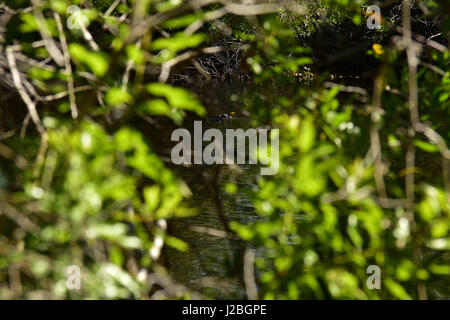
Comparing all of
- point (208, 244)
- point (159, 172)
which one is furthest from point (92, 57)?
point (208, 244)

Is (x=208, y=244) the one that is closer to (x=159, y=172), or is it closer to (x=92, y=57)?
(x=159, y=172)

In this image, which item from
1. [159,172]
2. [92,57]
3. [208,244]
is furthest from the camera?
[208,244]

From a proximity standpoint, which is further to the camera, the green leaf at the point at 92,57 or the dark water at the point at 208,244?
the dark water at the point at 208,244

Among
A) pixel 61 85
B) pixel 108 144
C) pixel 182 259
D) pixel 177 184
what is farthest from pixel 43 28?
pixel 182 259

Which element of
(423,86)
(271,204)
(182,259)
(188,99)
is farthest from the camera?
(182,259)

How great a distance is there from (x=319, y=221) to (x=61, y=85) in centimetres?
101

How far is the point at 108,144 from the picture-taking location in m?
2.12

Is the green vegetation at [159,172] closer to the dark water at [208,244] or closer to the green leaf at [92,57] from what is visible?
the green leaf at [92,57]

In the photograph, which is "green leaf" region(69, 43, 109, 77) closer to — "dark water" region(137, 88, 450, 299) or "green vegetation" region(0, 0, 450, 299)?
"green vegetation" region(0, 0, 450, 299)

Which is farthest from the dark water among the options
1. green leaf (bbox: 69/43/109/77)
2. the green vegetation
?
green leaf (bbox: 69/43/109/77)

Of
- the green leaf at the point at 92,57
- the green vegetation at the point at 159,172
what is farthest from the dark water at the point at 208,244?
the green leaf at the point at 92,57

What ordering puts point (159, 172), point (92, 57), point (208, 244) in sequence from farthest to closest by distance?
point (208, 244) < point (159, 172) < point (92, 57)

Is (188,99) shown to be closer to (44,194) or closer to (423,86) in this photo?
(44,194)

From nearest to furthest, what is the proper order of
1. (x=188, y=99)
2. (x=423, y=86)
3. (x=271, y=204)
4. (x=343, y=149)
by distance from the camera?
(x=188, y=99) → (x=271, y=204) → (x=343, y=149) → (x=423, y=86)
